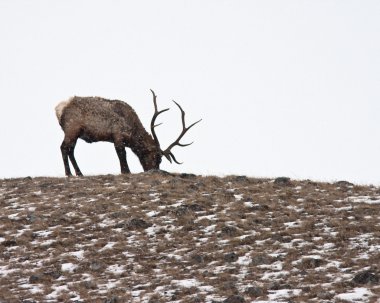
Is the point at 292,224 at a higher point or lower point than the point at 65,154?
lower

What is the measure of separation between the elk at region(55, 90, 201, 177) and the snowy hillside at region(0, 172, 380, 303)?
196 inches

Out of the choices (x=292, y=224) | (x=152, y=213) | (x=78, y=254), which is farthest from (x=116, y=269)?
(x=292, y=224)

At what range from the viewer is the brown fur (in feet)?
74.4

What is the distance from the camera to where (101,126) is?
2298cm

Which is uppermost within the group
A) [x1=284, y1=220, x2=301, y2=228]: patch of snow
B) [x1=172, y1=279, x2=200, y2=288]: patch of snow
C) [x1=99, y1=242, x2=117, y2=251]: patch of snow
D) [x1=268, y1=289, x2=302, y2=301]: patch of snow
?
[x1=284, y1=220, x2=301, y2=228]: patch of snow

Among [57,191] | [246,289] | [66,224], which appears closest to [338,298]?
[246,289]

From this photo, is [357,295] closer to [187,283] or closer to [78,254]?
[187,283]

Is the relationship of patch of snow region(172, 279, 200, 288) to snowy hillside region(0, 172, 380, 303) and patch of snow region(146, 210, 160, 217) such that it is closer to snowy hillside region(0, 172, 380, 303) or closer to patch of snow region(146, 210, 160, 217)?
snowy hillside region(0, 172, 380, 303)

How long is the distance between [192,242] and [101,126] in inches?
428

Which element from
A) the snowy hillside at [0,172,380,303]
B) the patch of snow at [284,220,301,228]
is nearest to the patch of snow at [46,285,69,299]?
the snowy hillside at [0,172,380,303]

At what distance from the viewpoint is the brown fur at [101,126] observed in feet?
74.4

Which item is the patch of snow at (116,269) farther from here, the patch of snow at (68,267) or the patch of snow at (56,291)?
the patch of snow at (56,291)

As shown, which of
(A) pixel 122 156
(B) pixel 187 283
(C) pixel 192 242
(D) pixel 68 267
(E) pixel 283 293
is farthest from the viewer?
(A) pixel 122 156

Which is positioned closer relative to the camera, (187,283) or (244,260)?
(187,283)
